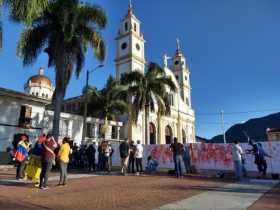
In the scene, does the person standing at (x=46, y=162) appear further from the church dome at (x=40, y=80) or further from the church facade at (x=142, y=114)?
the church dome at (x=40, y=80)

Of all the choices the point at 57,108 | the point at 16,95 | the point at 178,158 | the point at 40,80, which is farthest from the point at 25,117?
the point at 40,80

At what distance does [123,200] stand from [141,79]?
21452mm

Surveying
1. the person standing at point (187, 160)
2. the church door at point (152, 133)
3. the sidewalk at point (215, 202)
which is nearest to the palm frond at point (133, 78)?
the person standing at point (187, 160)

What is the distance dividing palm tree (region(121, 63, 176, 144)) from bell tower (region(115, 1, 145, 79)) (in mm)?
16384

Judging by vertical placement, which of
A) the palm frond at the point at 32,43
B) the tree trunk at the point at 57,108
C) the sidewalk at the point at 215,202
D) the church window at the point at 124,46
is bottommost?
the sidewalk at the point at 215,202

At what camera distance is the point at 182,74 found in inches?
2485

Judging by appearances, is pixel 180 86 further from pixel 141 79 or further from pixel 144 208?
pixel 144 208

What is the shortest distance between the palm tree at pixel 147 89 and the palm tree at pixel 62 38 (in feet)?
27.5

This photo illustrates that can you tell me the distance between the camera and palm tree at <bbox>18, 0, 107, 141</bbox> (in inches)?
692

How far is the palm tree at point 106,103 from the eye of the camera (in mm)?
30984

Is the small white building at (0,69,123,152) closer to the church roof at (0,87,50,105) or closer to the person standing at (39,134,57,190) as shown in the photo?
the church roof at (0,87,50,105)

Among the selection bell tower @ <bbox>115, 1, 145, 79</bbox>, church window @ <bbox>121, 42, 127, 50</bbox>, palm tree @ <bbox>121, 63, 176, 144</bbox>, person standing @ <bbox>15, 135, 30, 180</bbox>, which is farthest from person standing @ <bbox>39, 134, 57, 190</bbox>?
church window @ <bbox>121, 42, 127, 50</bbox>

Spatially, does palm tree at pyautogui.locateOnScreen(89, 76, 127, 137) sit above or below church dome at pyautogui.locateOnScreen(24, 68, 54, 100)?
below

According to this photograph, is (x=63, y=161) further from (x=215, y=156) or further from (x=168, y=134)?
(x=168, y=134)
